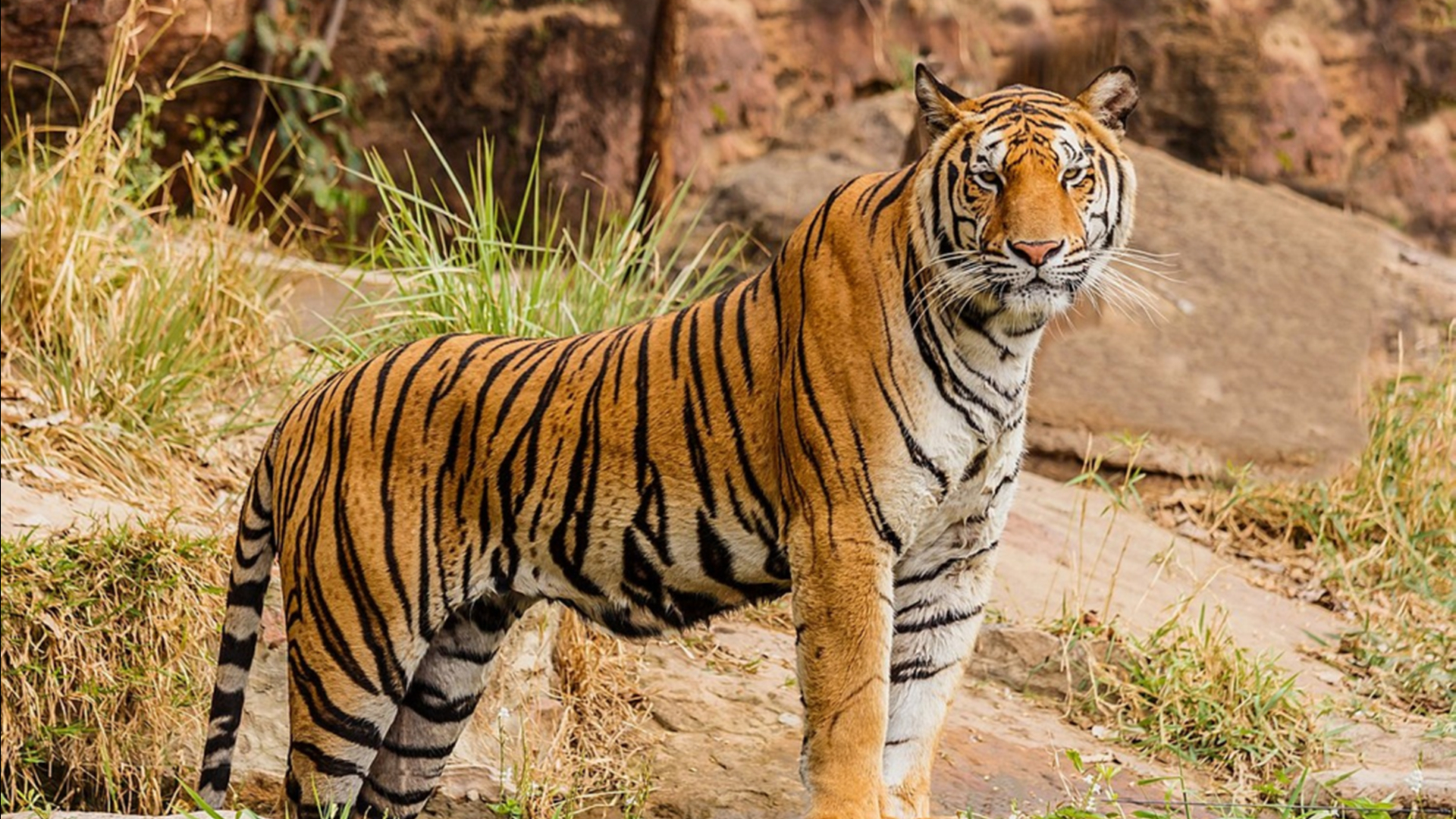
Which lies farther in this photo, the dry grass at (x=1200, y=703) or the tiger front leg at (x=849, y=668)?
the dry grass at (x=1200, y=703)

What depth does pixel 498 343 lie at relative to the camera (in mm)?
4055

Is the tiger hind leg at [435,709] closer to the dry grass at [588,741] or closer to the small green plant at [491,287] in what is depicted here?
the dry grass at [588,741]

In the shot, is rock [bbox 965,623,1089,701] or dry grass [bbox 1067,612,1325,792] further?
rock [bbox 965,623,1089,701]

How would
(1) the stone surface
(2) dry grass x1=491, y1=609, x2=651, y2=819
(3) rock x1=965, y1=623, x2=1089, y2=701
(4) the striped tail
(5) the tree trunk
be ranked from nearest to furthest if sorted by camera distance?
(4) the striped tail
(2) dry grass x1=491, y1=609, x2=651, y2=819
(3) rock x1=965, y1=623, x2=1089, y2=701
(1) the stone surface
(5) the tree trunk

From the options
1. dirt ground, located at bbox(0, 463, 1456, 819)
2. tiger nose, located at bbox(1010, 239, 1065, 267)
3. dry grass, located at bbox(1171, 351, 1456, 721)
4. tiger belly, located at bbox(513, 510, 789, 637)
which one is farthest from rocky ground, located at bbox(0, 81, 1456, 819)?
tiger belly, located at bbox(513, 510, 789, 637)

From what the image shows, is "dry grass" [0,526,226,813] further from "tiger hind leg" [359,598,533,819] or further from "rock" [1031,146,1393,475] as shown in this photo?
"rock" [1031,146,1393,475]

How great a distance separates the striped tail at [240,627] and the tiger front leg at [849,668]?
4.56ft

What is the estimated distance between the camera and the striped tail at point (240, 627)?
3918mm

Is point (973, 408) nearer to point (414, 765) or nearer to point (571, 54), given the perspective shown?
point (414, 765)

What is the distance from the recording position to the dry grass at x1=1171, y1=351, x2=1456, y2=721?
621 centimetres

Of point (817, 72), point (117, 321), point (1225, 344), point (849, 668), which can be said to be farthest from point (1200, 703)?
point (817, 72)

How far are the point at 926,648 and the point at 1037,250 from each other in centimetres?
91

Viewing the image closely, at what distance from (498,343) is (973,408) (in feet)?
3.91

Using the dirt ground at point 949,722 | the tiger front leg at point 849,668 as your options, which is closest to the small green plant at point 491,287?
the dirt ground at point 949,722
